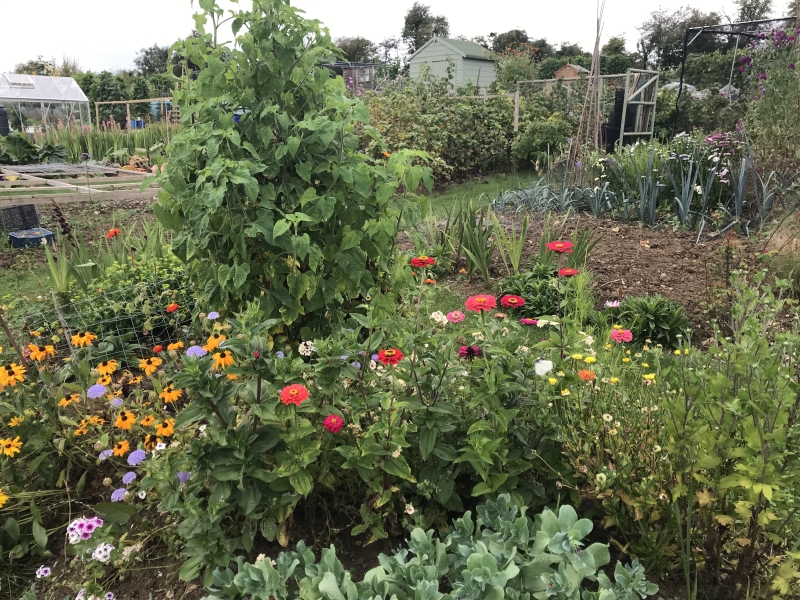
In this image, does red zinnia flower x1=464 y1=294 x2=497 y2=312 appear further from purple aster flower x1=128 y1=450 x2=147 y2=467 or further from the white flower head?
purple aster flower x1=128 y1=450 x2=147 y2=467

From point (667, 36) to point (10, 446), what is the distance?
146 ft

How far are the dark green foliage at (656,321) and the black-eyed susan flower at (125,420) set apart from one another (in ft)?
8.56

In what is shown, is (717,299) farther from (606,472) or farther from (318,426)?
(318,426)

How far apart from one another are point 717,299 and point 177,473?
3.02 m

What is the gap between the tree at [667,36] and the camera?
120ft

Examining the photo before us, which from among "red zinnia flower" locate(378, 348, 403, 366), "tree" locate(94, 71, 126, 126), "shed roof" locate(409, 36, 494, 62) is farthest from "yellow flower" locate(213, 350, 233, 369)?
"shed roof" locate(409, 36, 494, 62)

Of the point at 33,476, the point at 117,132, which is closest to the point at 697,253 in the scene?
the point at 33,476

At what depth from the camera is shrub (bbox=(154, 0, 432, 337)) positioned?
208 cm

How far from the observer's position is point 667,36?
1464 inches

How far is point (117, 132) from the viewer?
11516 mm

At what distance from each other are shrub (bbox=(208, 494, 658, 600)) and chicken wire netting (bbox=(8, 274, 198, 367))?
1.74 meters

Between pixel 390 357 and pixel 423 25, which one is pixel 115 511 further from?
pixel 423 25

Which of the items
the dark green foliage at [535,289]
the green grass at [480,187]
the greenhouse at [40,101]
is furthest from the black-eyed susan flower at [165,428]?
the greenhouse at [40,101]

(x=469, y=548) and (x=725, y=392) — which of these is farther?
(x=725, y=392)
